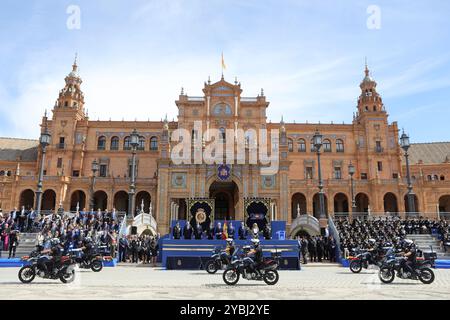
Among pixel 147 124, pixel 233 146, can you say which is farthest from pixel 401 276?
pixel 147 124

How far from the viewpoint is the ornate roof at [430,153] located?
5753cm

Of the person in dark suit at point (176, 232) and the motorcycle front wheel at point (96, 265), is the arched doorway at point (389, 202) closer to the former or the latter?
the person in dark suit at point (176, 232)

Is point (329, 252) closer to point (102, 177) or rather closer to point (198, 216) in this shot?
point (198, 216)

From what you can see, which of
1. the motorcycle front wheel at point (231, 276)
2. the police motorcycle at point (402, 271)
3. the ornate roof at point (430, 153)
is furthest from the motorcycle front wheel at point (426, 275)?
the ornate roof at point (430, 153)

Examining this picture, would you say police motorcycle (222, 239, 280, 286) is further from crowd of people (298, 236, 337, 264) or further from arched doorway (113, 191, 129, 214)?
arched doorway (113, 191, 129, 214)

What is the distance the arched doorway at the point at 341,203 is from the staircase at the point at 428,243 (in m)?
26.9

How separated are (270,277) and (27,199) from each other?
157 ft

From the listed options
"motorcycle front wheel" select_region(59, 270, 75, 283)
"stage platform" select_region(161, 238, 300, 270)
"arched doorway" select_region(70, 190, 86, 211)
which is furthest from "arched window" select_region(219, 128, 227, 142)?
"motorcycle front wheel" select_region(59, 270, 75, 283)

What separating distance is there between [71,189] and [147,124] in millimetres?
15084

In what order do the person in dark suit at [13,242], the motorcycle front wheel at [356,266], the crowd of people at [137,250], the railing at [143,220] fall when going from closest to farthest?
1. the motorcycle front wheel at [356,266]
2. the person in dark suit at [13,242]
3. the crowd of people at [137,250]
4. the railing at [143,220]

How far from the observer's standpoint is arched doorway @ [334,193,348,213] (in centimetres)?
5162

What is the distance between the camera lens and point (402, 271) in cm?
1279

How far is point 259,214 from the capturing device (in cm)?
2884

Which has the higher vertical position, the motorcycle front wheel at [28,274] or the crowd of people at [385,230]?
the crowd of people at [385,230]
